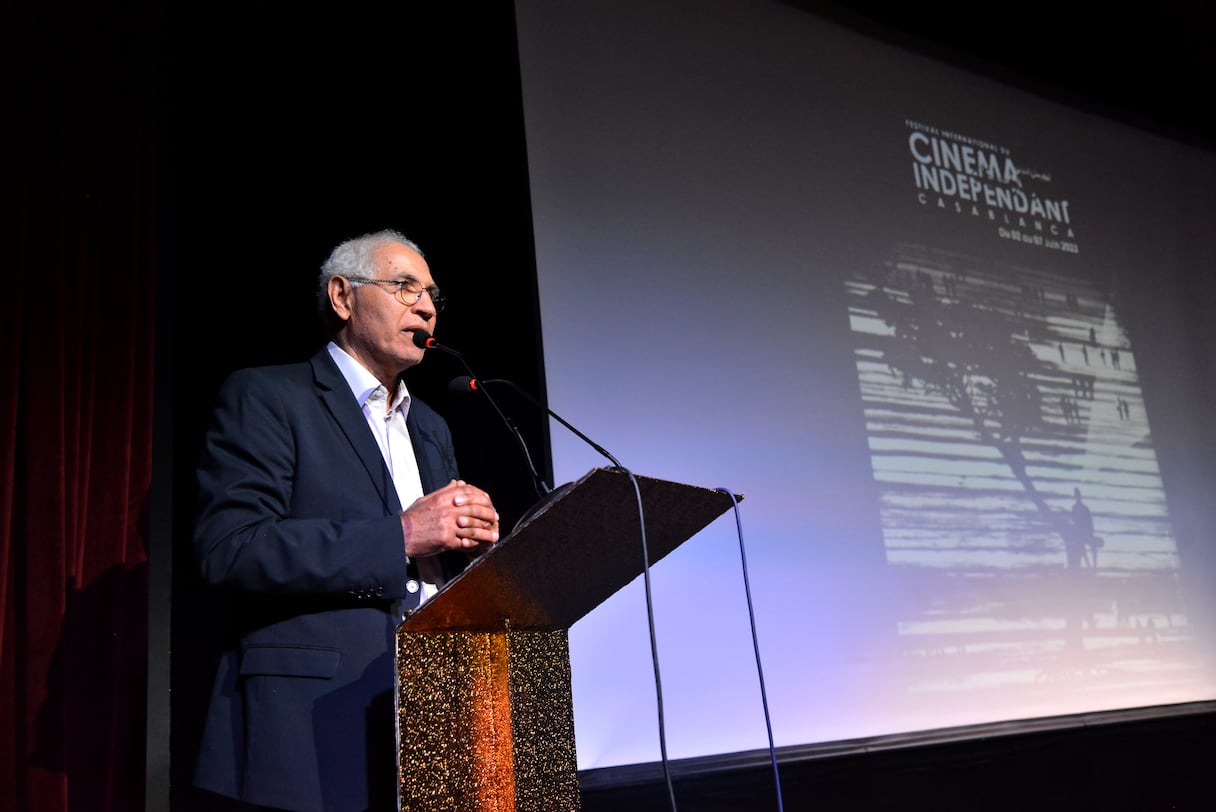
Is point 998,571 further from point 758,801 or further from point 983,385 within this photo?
point 758,801

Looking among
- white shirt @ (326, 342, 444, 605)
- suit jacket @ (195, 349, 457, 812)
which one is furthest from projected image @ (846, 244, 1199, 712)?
suit jacket @ (195, 349, 457, 812)

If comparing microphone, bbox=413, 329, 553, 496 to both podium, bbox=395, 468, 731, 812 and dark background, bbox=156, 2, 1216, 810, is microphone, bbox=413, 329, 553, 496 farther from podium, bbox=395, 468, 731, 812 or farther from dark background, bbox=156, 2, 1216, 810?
dark background, bbox=156, 2, 1216, 810

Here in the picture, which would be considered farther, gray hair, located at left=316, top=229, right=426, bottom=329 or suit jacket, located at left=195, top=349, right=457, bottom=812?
gray hair, located at left=316, top=229, right=426, bottom=329

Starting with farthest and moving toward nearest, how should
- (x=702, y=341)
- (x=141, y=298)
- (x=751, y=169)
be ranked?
(x=751, y=169), (x=702, y=341), (x=141, y=298)

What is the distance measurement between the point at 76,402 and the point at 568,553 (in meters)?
1.50

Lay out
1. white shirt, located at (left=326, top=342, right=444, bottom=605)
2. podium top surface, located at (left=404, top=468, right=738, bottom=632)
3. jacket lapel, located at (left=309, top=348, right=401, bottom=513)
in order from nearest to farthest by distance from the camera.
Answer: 1. podium top surface, located at (left=404, top=468, right=738, bottom=632)
2. jacket lapel, located at (left=309, top=348, right=401, bottom=513)
3. white shirt, located at (left=326, top=342, right=444, bottom=605)

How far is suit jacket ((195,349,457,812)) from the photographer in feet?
4.90

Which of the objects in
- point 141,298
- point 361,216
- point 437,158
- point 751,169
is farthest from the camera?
point 751,169

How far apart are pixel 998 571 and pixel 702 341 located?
4.77 ft

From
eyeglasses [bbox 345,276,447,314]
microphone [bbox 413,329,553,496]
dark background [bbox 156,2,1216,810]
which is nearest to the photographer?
microphone [bbox 413,329,553,496]

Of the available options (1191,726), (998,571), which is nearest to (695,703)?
(998,571)

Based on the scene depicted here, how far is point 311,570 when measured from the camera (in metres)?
1.48

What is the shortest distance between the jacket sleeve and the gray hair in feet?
1.18

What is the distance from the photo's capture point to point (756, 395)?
3.29m
